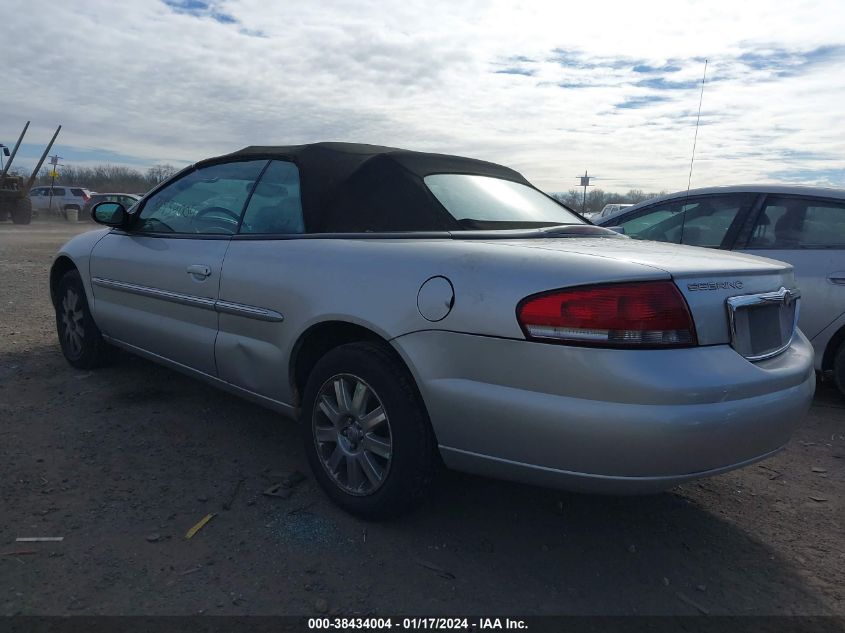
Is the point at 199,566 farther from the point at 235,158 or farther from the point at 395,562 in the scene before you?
the point at 235,158

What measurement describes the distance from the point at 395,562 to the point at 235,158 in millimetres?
2421

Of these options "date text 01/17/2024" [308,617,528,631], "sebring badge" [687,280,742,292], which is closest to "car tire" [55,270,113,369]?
"date text 01/17/2024" [308,617,528,631]

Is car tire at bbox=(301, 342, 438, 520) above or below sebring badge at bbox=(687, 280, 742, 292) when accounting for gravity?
below

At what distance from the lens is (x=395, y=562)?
2.54 m

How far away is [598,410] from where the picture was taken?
2.16 metres

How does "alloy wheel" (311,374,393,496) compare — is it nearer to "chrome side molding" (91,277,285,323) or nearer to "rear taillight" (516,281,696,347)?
"chrome side molding" (91,277,285,323)

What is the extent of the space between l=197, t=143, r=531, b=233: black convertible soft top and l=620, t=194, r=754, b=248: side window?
2547 millimetres

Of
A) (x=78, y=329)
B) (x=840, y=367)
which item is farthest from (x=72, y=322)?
(x=840, y=367)

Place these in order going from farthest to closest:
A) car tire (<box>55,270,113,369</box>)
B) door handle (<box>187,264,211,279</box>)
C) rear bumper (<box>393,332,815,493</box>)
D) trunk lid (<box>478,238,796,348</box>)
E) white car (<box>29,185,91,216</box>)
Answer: white car (<box>29,185,91,216</box>), car tire (<box>55,270,113,369</box>), door handle (<box>187,264,211,279</box>), trunk lid (<box>478,238,796,348</box>), rear bumper (<box>393,332,815,493</box>)

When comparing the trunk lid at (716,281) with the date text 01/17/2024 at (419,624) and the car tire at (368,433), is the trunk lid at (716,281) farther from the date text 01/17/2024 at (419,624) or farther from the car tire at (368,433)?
the date text 01/17/2024 at (419,624)

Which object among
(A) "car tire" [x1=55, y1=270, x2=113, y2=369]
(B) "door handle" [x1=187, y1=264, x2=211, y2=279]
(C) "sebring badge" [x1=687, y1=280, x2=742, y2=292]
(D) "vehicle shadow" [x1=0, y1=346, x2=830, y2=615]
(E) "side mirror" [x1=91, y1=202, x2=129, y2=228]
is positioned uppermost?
(E) "side mirror" [x1=91, y1=202, x2=129, y2=228]

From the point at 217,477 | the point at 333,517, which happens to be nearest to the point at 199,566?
the point at 333,517

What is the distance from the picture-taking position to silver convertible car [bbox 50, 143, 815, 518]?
2191mm

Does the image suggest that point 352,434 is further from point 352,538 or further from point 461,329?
point 461,329
